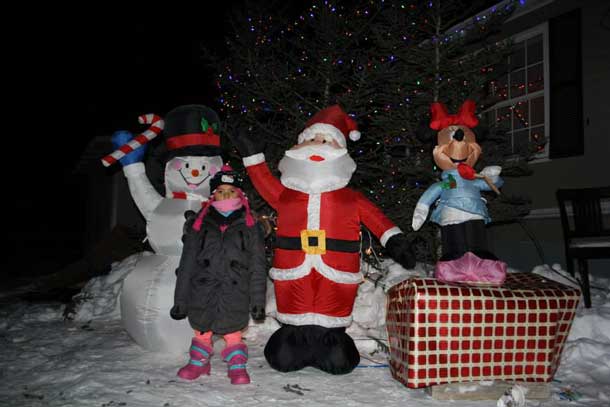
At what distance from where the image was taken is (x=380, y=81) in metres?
5.97

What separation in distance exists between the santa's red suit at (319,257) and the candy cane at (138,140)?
1.52 meters

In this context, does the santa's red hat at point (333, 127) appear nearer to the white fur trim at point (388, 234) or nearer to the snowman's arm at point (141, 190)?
the white fur trim at point (388, 234)

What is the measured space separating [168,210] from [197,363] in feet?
4.52

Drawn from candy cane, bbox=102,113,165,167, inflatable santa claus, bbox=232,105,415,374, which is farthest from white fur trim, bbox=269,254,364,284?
candy cane, bbox=102,113,165,167

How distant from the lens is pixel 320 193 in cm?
402

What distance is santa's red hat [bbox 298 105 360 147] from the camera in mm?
4168

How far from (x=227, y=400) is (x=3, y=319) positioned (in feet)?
12.3

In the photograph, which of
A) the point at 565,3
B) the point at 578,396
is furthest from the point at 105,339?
the point at 565,3

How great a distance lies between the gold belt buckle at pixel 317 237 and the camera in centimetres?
387

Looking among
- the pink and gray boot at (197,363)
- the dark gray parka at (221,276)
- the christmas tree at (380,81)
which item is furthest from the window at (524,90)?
the pink and gray boot at (197,363)

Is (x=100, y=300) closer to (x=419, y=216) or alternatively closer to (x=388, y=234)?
(x=388, y=234)

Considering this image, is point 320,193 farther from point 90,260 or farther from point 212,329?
point 90,260

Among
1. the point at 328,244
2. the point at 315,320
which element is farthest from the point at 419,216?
the point at 315,320

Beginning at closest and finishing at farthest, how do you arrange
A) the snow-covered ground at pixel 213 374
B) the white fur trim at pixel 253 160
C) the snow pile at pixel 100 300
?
the snow-covered ground at pixel 213 374
the white fur trim at pixel 253 160
the snow pile at pixel 100 300
